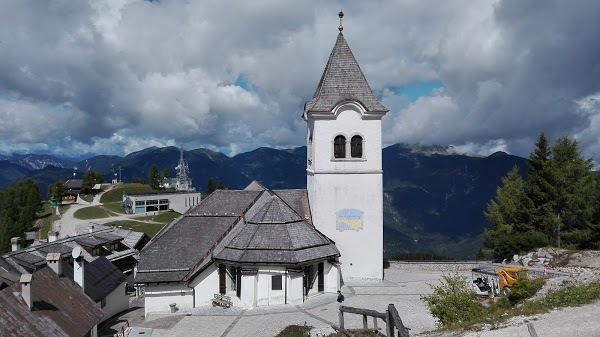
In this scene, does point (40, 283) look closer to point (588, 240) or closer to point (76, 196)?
point (588, 240)

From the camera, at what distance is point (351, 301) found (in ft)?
82.3

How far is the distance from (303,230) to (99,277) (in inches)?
484

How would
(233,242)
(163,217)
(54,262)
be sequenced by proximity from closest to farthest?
1. (54,262)
2. (233,242)
3. (163,217)

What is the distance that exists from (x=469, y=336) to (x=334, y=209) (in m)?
17.5

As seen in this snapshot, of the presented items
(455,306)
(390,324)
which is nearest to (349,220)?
(455,306)

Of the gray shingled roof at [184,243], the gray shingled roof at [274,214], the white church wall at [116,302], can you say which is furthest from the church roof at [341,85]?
the white church wall at [116,302]

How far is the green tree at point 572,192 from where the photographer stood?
115 feet

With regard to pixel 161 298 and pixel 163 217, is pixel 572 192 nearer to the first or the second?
pixel 161 298

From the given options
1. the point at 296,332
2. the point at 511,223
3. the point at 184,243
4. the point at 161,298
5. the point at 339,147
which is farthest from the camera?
the point at 511,223

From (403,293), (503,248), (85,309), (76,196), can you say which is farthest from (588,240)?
(76,196)

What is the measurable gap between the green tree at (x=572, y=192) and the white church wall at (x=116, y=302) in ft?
105

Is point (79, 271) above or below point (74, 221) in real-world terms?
above

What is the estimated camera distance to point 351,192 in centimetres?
2958

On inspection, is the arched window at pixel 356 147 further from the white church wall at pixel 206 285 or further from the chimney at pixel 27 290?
the chimney at pixel 27 290
